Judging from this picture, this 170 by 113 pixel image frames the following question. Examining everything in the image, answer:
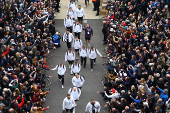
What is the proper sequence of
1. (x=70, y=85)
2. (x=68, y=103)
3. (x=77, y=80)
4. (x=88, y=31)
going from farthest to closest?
(x=88, y=31), (x=70, y=85), (x=77, y=80), (x=68, y=103)

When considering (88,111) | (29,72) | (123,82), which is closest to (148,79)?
(123,82)

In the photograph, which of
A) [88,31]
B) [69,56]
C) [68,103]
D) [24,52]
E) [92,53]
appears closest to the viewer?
[68,103]

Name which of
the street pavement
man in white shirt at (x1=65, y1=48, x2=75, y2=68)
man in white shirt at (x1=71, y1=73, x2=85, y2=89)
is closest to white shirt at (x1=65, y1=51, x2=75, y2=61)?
man in white shirt at (x1=65, y1=48, x2=75, y2=68)

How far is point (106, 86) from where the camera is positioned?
15.4 m

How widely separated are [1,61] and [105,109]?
19.0ft

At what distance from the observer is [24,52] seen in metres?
16.8

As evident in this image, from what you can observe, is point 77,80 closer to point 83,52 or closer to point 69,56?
point 69,56

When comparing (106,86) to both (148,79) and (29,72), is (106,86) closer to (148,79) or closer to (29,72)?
(148,79)

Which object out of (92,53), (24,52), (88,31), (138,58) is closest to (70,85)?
(92,53)

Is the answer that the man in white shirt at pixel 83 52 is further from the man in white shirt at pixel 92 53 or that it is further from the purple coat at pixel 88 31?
the purple coat at pixel 88 31

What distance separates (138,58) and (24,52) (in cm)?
603

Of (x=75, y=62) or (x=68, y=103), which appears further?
(x=75, y=62)

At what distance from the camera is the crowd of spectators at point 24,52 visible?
45.4 feet

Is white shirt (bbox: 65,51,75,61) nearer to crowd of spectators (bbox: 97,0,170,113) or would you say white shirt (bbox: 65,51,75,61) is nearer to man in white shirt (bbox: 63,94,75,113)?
crowd of spectators (bbox: 97,0,170,113)
